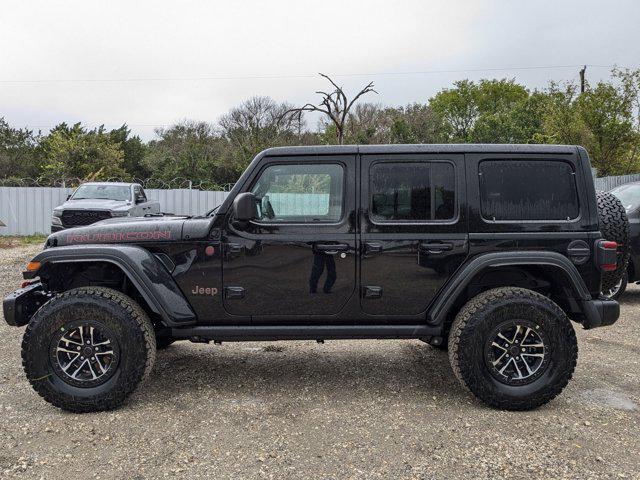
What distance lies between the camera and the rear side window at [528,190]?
12.1ft

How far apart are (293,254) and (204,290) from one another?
699 millimetres

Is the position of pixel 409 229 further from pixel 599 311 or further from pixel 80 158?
pixel 80 158

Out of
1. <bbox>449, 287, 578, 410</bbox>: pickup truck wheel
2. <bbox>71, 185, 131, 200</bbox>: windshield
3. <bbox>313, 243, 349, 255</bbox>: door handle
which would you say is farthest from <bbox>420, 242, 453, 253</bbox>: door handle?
<bbox>71, 185, 131, 200</bbox>: windshield

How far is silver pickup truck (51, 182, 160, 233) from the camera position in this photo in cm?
1089

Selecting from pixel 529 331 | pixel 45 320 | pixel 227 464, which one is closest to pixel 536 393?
pixel 529 331

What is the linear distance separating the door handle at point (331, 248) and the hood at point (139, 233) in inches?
31.1

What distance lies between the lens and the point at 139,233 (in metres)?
3.71

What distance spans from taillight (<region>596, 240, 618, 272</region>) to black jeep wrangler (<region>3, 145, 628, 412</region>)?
0.4 inches

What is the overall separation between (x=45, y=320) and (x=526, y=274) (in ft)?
11.4

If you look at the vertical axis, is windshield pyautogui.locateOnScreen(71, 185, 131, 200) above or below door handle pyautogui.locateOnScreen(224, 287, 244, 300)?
above

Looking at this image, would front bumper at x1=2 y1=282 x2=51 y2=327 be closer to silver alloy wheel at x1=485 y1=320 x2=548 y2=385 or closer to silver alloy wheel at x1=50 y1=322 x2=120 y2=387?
silver alloy wheel at x1=50 y1=322 x2=120 y2=387

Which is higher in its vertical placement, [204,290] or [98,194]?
[98,194]

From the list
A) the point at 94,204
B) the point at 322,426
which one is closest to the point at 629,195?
the point at 322,426

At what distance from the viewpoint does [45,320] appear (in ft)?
11.4
